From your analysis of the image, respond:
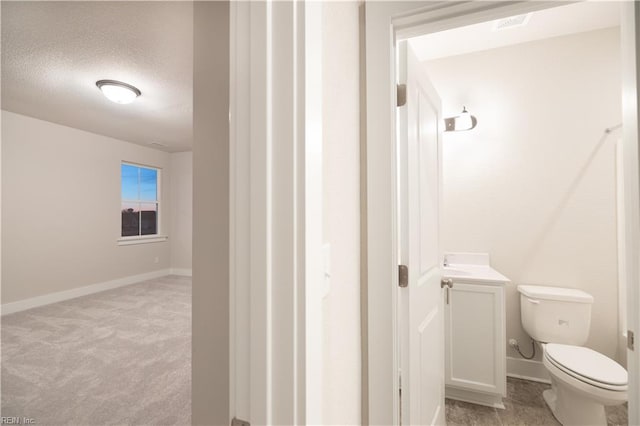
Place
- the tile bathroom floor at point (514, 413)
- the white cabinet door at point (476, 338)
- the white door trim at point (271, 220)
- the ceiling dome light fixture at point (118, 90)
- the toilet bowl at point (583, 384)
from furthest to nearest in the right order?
the ceiling dome light fixture at point (118, 90), the white cabinet door at point (476, 338), the tile bathroom floor at point (514, 413), the toilet bowl at point (583, 384), the white door trim at point (271, 220)

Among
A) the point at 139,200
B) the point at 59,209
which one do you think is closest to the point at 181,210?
the point at 139,200

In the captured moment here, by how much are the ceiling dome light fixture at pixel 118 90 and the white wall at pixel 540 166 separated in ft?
9.97

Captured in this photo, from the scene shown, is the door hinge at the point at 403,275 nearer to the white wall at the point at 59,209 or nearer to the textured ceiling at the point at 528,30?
the textured ceiling at the point at 528,30

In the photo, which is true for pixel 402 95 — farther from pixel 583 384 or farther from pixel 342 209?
pixel 583 384

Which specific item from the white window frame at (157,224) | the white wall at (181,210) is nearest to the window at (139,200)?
the white window frame at (157,224)

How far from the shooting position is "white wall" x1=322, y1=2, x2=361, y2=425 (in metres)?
0.79

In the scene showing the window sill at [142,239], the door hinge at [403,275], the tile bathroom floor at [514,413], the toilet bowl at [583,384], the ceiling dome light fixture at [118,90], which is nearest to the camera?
the door hinge at [403,275]

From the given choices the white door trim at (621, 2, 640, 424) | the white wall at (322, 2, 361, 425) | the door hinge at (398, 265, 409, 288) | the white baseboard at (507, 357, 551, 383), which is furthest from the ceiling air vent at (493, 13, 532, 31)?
the white baseboard at (507, 357, 551, 383)

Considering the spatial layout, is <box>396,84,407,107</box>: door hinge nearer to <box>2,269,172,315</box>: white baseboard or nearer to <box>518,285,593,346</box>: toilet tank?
<box>518,285,593,346</box>: toilet tank

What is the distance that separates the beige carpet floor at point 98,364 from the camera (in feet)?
6.46

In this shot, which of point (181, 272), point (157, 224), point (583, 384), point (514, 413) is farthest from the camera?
point (181, 272)

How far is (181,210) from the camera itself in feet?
20.9

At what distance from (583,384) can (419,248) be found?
138 centimetres

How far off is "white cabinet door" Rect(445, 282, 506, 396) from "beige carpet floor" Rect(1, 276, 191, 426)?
185 centimetres
